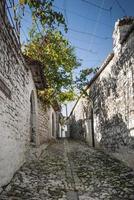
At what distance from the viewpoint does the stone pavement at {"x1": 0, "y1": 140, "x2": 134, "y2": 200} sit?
5375 millimetres

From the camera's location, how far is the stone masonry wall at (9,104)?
5.20 meters

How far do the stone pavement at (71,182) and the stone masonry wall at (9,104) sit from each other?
14.0 inches

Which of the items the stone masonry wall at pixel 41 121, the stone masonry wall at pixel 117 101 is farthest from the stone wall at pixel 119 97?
the stone masonry wall at pixel 41 121

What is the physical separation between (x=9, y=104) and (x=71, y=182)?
8.45ft

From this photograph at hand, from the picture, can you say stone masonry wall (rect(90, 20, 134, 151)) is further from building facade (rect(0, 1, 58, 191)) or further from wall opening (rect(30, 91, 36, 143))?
building facade (rect(0, 1, 58, 191))

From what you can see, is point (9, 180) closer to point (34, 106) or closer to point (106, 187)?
point (106, 187)

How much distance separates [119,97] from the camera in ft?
29.7

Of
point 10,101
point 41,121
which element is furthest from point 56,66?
point 10,101

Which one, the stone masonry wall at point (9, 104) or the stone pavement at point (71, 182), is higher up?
the stone masonry wall at point (9, 104)

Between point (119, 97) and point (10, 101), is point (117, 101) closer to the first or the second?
point (119, 97)

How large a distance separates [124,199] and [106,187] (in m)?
0.87

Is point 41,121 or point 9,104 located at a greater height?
point 41,121

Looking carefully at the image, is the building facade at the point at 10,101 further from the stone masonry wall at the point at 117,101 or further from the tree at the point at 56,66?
the tree at the point at 56,66

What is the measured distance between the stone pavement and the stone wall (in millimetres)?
916
